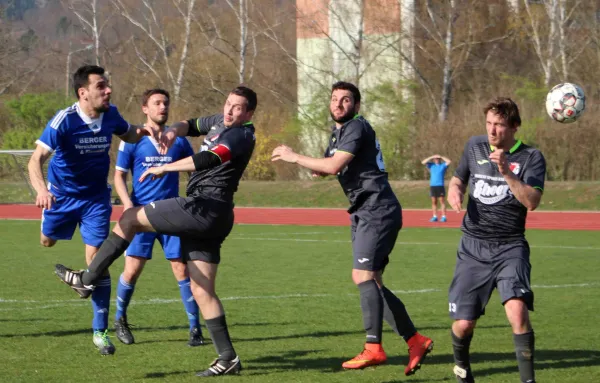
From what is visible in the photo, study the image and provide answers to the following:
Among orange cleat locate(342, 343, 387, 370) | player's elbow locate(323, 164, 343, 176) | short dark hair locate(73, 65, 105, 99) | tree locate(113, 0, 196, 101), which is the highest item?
tree locate(113, 0, 196, 101)

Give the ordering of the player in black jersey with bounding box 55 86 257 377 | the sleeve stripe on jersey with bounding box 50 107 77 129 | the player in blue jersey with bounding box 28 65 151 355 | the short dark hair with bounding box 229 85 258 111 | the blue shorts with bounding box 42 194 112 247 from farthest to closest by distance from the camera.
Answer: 1. the blue shorts with bounding box 42 194 112 247
2. the player in blue jersey with bounding box 28 65 151 355
3. the sleeve stripe on jersey with bounding box 50 107 77 129
4. the short dark hair with bounding box 229 85 258 111
5. the player in black jersey with bounding box 55 86 257 377

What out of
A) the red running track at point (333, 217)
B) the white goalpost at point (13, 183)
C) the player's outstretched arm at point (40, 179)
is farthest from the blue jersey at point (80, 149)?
the white goalpost at point (13, 183)

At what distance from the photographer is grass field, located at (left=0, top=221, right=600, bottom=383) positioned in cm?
699

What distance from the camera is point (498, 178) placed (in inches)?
245

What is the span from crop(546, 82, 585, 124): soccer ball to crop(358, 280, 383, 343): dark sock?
8933 mm

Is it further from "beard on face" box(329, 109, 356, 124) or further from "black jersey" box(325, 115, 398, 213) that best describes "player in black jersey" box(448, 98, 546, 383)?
"beard on face" box(329, 109, 356, 124)

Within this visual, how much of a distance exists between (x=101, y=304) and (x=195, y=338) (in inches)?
35.9

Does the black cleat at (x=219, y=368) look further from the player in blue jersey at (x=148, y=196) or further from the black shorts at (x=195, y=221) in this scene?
the player in blue jersey at (x=148, y=196)

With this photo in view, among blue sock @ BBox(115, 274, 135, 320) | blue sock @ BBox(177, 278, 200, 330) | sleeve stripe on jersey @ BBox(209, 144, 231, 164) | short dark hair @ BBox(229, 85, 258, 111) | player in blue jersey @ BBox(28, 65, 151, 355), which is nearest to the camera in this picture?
sleeve stripe on jersey @ BBox(209, 144, 231, 164)

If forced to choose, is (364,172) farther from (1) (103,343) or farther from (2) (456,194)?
(1) (103,343)

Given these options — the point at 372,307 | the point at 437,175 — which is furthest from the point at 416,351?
the point at 437,175

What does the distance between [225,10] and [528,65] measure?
15.1 meters

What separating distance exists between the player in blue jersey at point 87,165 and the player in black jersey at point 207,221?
0.74 meters

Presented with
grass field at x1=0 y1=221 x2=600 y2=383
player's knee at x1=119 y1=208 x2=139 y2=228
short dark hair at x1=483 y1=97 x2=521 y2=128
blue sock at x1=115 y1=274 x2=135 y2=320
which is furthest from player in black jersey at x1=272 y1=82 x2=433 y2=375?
blue sock at x1=115 y1=274 x2=135 y2=320
